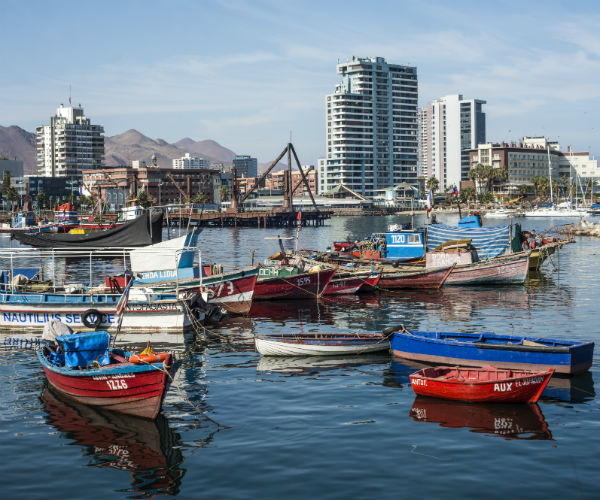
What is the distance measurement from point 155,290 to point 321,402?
1908 cm

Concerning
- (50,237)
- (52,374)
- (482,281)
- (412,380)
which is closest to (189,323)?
(52,374)

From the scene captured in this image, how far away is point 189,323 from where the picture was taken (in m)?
36.8

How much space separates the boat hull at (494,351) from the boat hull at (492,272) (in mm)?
25398

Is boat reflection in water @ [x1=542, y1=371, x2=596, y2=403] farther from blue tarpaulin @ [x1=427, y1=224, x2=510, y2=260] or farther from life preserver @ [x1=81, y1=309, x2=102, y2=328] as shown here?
blue tarpaulin @ [x1=427, y1=224, x2=510, y2=260]

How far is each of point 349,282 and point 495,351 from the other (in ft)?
82.1

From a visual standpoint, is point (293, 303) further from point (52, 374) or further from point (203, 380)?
point (52, 374)

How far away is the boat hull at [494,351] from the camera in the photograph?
27000mm

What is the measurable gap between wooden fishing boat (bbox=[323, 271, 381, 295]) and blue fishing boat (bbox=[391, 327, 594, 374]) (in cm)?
2132

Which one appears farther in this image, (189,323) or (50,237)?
(50,237)

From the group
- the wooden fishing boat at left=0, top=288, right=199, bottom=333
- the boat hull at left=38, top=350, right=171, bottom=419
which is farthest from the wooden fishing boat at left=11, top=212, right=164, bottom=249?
the boat hull at left=38, top=350, right=171, bottom=419

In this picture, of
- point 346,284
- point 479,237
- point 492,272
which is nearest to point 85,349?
point 346,284

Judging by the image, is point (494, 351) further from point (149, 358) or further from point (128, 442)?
point (128, 442)

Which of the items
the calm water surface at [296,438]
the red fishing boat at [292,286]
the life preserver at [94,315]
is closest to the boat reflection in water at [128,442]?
the calm water surface at [296,438]

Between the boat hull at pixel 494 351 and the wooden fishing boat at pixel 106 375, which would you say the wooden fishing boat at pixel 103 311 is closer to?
the wooden fishing boat at pixel 106 375
